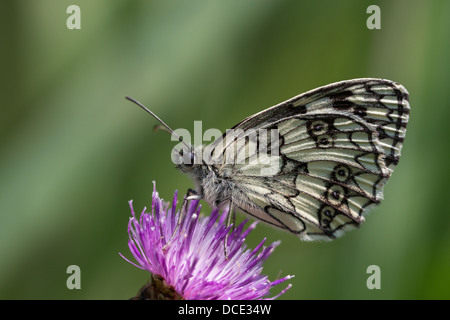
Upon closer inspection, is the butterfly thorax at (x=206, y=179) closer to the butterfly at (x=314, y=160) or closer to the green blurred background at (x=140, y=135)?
the butterfly at (x=314, y=160)

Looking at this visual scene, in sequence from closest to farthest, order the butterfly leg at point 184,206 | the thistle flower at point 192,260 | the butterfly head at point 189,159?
the thistle flower at point 192,260
the butterfly leg at point 184,206
the butterfly head at point 189,159

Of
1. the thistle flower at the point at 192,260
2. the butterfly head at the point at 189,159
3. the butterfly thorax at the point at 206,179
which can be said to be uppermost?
the butterfly head at the point at 189,159

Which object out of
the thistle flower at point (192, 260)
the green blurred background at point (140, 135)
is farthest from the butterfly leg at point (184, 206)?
the green blurred background at point (140, 135)

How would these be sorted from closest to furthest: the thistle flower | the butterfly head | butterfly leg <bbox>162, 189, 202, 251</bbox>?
the thistle flower → butterfly leg <bbox>162, 189, 202, 251</bbox> → the butterfly head

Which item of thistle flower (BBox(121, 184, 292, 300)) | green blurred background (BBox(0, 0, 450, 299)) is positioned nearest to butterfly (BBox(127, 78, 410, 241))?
thistle flower (BBox(121, 184, 292, 300))

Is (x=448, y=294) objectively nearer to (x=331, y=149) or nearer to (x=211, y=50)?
(x=331, y=149)

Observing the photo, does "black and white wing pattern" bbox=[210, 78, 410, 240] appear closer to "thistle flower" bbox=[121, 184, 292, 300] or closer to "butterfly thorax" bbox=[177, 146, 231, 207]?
"butterfly thorax" bbox=[177, 146, 231, 207]
